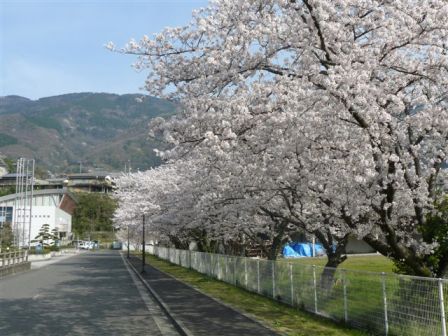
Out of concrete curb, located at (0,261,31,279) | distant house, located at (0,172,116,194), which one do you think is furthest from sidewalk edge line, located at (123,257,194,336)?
distant house, located at (0,172,116,194)

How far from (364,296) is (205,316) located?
13.9ft

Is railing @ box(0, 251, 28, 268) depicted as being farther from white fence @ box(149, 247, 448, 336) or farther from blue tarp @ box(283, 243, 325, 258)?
blue tarp @ box(283, 243, 325, 258)

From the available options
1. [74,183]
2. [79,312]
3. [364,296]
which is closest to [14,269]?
[79,312]

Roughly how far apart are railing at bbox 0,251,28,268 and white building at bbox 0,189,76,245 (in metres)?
41.6

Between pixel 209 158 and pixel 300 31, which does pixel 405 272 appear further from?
pixel 300 31

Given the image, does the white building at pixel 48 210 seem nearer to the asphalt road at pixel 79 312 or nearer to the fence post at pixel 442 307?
the asphalt road at pixel 79 312

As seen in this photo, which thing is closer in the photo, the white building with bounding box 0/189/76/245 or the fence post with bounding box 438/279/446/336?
the fence post with bounding box 438/279/446/336

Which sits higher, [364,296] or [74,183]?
[74,183]

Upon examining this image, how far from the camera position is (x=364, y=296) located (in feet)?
34.9

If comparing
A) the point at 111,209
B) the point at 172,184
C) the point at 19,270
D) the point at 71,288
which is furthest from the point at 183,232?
the point at 111,209

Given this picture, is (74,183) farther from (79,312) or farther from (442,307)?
(442,307)

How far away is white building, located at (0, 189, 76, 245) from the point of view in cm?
9250

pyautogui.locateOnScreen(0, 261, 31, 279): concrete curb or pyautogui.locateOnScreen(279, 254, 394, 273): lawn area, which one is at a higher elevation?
pyautogui.locateOnScreen(0, 261, 31, 279): concrete curb

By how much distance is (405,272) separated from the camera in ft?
39.6
